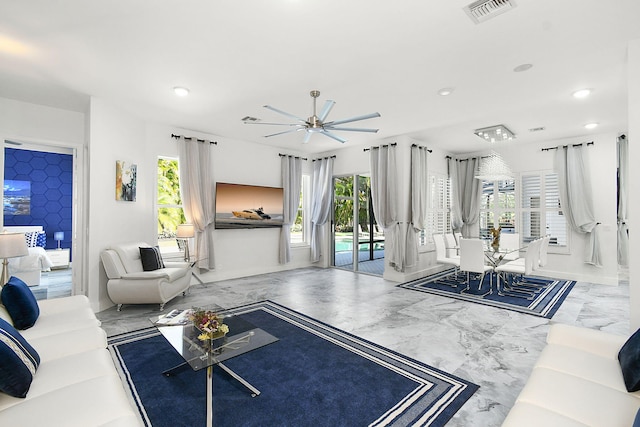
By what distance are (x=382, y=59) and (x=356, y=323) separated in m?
2.86

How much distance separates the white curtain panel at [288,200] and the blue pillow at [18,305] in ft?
15.4

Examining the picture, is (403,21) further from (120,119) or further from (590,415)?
(120,119)

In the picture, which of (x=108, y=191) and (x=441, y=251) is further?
(x=441, y=251)

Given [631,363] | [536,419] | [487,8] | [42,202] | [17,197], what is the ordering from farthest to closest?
[42,202] < [17,197] < [487,8] < [631,363] < [536,419]

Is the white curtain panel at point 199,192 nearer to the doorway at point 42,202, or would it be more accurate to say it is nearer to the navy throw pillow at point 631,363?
the doorway at point 42,202

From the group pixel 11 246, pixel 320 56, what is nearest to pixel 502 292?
pixel 320 56

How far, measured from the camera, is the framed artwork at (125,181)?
4.50 meters

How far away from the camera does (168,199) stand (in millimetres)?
5566

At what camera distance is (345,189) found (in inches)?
295

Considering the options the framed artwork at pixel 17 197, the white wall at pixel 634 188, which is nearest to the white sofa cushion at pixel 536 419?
the white wall at pixel 634 188

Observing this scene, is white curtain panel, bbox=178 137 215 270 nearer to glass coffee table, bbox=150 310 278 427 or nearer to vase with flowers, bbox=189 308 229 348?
glass coffee table, bbox=150 310 278 427

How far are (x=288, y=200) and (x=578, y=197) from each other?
18.4ft

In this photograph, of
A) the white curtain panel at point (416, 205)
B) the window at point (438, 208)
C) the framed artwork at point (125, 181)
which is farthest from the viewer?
the window at point (438, 208)

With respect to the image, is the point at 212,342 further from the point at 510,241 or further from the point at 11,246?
the point at 510,241
